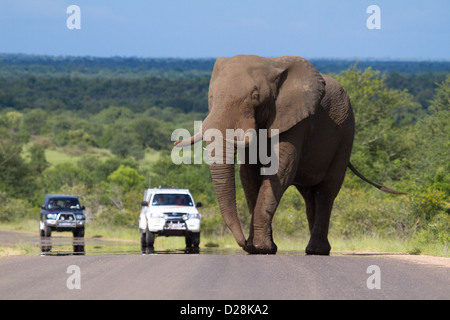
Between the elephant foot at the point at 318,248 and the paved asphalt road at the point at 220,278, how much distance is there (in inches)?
140

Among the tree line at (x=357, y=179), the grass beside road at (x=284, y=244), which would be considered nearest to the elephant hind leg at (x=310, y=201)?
the grass beside road at (x=284, y=244)

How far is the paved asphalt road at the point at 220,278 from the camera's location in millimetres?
9680

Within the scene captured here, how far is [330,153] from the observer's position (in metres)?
19.1

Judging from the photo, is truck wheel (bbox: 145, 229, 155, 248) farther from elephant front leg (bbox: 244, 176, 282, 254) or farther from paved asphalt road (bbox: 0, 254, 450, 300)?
paved asphalt road (bbox: 0, 254, 450, 300)

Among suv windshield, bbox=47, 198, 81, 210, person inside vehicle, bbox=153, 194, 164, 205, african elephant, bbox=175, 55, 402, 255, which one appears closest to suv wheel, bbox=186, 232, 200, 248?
person inside vehicle, bbox=153, 194, 164, 205

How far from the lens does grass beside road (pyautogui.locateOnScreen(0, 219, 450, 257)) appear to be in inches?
742

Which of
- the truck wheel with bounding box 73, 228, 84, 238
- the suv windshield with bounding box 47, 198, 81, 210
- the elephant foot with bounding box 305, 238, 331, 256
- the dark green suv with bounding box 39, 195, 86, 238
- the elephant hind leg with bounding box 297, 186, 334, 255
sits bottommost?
the truck wheel with bounding box 73, 228, 84, 238

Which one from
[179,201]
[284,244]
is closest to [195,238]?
[179,201]

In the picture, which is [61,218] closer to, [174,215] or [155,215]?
[155,215]

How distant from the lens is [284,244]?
24.6 m

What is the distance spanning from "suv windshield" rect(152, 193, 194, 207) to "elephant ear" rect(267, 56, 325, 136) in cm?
909

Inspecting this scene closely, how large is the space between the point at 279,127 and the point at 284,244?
8.46 meters
